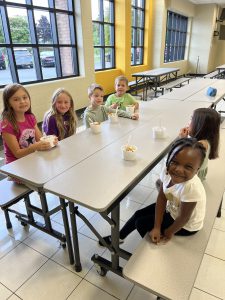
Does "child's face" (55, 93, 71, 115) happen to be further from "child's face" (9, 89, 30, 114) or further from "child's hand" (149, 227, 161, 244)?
"child's hand" (149, 227, 161, 244)

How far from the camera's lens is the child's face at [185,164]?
0.96 m

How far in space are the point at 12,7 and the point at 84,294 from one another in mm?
4343

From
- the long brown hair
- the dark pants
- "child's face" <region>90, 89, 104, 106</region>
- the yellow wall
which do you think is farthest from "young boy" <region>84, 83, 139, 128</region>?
the yellow wall

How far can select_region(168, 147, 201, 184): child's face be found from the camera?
956mm

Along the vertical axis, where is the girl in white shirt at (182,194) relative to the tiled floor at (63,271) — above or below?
above

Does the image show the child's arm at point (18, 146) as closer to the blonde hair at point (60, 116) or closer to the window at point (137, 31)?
the blonde hair at point (60, 116)

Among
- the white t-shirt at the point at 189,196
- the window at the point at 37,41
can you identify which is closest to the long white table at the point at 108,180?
the white t-shirt at the point at 189,196

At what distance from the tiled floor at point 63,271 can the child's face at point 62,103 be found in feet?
3.26

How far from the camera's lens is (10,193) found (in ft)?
5.21

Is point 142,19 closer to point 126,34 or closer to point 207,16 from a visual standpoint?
point 126,34

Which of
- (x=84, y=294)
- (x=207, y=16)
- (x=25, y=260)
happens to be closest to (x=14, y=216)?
(x=25, y=260)

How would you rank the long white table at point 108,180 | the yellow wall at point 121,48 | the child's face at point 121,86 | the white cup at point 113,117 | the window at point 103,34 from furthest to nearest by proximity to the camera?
1. the yellow wall at point 121,48
2. the window at point 103,34
3. the child's face at point 121,86
4. the white cup at point 113,117
5. the long white table at point 108,180

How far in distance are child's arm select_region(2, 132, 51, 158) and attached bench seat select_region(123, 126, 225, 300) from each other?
94 cm

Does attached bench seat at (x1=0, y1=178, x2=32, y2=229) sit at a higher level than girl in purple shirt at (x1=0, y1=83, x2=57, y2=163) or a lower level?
lower
